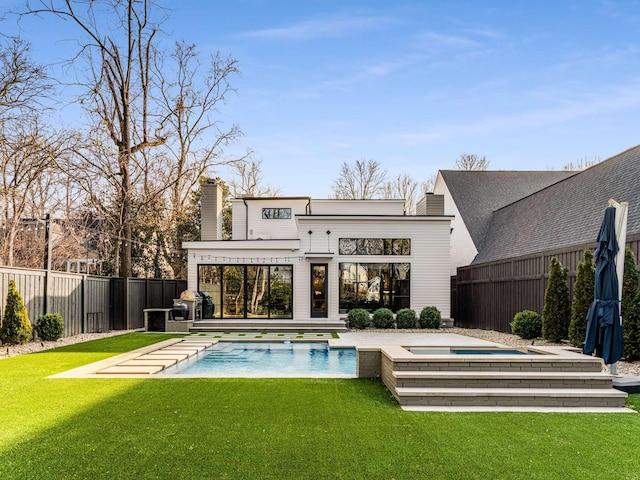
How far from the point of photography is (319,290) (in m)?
18.0

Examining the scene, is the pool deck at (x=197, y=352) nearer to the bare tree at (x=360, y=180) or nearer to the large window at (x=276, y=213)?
the large window at (x=276, y=213)

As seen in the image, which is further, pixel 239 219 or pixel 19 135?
pixel 239 219

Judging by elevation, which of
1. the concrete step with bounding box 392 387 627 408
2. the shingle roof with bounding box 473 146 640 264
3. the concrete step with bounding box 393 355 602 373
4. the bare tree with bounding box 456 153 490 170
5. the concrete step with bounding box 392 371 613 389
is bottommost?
the concrete step with bounding box 392 387 627 408

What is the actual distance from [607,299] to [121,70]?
1904cm

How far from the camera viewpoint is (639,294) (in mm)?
8672

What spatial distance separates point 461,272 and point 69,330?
45.2 feet

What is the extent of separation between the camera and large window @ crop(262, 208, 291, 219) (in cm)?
2073

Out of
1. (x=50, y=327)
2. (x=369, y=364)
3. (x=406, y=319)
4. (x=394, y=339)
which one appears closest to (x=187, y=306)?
(x=50, y=327)

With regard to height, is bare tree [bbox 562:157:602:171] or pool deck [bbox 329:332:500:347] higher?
bare tree [bbox 562:157:602:171]

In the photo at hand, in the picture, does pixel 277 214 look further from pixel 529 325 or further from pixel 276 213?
pixel 529 325

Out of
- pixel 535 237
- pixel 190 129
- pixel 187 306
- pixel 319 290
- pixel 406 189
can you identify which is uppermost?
pixel 190 129

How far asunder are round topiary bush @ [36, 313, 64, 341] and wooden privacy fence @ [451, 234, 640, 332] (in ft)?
40.0

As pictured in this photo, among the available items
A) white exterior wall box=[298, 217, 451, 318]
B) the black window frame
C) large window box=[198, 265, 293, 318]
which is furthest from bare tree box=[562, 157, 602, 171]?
large window box=[198, 265, 293, 318]

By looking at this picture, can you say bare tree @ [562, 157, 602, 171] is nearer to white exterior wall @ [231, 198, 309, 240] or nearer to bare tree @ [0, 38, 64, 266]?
white exterior wall @ [231, 198, 309, 240]
